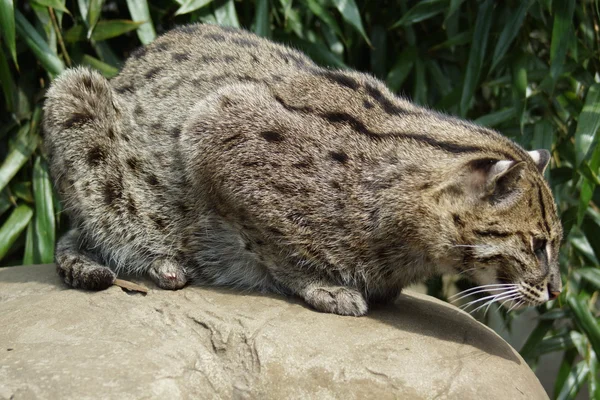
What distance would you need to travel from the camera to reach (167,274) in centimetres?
527

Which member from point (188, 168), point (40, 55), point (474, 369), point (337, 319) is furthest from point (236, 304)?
point (40, 55)

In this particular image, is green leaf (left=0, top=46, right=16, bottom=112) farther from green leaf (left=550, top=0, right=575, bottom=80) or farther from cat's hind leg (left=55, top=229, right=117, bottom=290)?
green leaf (left=550, top=0, right=575, bottom=80)

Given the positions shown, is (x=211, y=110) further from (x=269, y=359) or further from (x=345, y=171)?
(x=269, y=359)

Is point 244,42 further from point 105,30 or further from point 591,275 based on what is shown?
point 591,275

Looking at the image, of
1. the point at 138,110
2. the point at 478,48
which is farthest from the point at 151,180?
the point at 478,48

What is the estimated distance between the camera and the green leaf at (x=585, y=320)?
6648mm

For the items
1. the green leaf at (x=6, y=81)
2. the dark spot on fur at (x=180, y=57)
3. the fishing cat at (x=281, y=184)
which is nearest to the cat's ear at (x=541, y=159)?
the fishing cat at (x=281, y=184)

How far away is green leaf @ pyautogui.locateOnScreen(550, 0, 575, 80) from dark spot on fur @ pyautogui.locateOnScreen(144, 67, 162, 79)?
9.57ft

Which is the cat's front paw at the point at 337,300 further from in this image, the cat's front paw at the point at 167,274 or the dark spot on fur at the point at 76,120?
the dark spot on fur at the point at 76,120

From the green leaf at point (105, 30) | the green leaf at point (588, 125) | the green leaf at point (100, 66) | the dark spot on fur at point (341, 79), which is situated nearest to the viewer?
the dark spot on fur at point (341, 79)

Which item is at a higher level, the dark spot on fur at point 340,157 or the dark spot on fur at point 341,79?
the dark spot on fur at point 341,79

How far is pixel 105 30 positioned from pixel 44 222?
1613 mm

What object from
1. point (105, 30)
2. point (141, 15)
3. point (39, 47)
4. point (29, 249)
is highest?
point (141, 15)

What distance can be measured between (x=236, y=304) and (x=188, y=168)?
0.96 m
